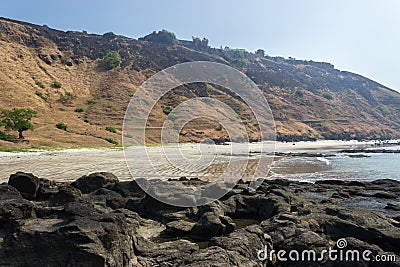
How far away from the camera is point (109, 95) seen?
9012 cm

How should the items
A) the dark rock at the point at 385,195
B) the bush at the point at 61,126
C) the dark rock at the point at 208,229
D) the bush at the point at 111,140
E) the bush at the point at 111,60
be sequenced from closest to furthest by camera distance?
1. the dark rock at the point at 208,229
2. the dark rock at the point at 385,195
3. the bush at the point at 111,140
4. the bush at the point at 61,126
5. the bush at the point at 111,60

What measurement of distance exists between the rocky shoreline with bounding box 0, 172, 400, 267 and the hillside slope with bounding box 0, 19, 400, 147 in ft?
107

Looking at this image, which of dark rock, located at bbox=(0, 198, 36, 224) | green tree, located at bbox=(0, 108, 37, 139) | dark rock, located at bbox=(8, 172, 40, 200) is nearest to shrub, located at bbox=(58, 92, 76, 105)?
green tree, located at bbox=(0, 108, 37, 139)

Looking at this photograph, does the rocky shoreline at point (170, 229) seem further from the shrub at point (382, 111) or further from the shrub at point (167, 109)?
the shrub at point (382, 111)

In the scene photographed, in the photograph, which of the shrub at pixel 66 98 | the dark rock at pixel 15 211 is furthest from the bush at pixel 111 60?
the dark rock at pixel 15 211

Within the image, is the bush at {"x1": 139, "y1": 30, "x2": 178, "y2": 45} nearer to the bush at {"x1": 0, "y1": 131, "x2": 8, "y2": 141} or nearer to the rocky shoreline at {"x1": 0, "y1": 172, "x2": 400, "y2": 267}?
the bush at {"x1": 0, "y1": 131, "x2": 8, "y2": 141}

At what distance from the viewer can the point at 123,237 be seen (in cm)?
750

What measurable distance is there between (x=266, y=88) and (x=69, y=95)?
82810mm

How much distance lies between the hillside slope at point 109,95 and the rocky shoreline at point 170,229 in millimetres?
32678

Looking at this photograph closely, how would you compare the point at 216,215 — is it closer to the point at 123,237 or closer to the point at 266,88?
the point at 123,237

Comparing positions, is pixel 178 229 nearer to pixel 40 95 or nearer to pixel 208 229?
pixel 208 229

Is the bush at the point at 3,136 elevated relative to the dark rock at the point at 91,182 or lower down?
elevated

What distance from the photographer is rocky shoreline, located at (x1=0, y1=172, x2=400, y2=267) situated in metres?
6.82

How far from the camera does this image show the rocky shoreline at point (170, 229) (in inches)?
269
